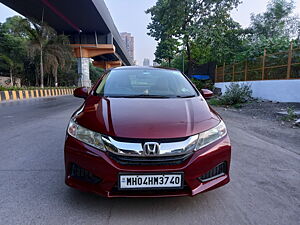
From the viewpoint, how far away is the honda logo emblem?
167 cm

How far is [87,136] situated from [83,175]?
32 centimetres

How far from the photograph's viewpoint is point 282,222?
1.77 meters

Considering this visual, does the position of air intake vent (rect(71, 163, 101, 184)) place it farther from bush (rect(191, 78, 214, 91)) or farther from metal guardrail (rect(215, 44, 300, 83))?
bush (rect(191, 78, 214, 91))

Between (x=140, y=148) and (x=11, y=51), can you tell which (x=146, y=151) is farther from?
(x=11, y=51)

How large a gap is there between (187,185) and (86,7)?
21243 mm

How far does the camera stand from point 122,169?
1.66 metres

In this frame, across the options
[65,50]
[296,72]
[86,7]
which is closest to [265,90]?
[296,72]

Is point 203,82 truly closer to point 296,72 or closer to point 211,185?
point 296,72

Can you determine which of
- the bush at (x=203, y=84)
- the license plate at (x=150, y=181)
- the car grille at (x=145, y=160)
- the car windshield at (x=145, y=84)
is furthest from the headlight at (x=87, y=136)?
the bush at (x=203, y=84)

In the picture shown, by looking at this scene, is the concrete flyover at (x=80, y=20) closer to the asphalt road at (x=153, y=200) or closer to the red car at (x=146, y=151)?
the asphalt road at (x=153, y=200)

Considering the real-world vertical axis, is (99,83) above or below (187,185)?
above

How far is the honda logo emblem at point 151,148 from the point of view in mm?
1670

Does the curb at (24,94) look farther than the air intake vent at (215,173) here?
Yes

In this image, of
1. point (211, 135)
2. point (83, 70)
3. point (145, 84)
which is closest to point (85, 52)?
point (83, 70)
